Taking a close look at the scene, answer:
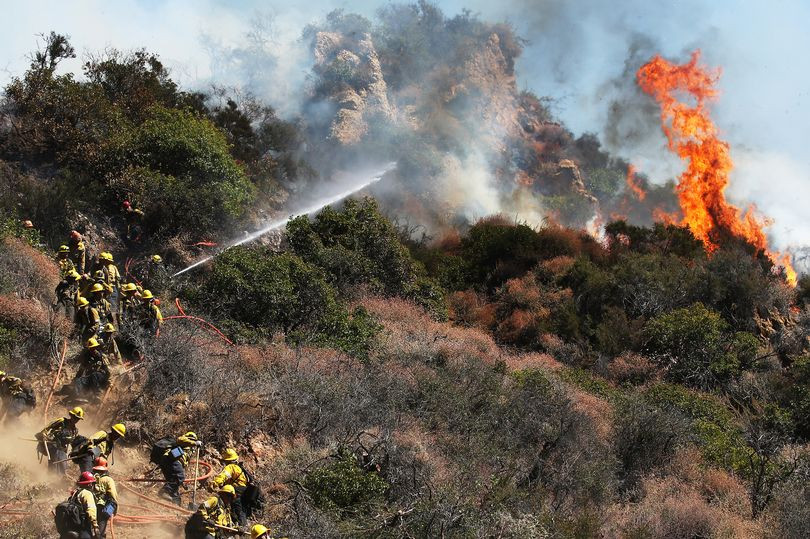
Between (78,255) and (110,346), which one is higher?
(78,255)

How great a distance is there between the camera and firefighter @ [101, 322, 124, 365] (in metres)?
15.8

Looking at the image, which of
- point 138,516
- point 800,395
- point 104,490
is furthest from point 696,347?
point 104,490

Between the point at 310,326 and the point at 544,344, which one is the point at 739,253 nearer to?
the point at 544,344

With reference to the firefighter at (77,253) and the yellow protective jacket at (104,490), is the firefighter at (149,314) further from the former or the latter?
the yellow protective jacket at (104,490)

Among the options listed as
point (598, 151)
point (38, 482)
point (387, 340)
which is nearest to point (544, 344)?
point (387, 340)

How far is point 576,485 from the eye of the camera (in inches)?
665

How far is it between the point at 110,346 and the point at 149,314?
1.06 m

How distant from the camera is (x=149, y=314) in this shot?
1703 centimetres

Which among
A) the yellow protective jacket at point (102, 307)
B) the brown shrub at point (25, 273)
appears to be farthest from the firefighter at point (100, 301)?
the brown shrub at point (25, 273)

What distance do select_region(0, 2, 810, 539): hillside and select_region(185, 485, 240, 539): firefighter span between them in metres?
1.87

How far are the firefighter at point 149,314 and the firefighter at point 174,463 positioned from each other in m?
4.22

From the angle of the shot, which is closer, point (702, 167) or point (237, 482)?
point (237, 482)

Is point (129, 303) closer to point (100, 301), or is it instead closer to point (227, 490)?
point (100, 301)

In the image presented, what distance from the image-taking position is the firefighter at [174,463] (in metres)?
13.1
